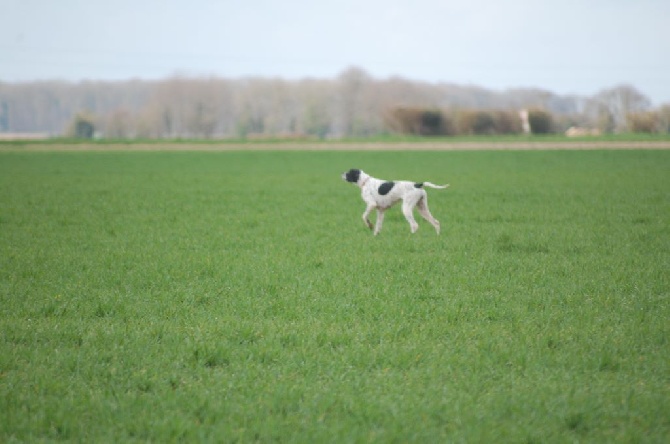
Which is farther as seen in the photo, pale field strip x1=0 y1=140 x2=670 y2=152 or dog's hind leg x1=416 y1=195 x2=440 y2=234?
pale field strip x1=0 y1=140 x2=670 y2=152

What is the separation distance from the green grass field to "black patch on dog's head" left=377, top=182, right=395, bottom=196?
840 mm

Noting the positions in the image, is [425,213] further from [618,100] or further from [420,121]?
[618,100]

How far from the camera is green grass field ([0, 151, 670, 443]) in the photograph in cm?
495

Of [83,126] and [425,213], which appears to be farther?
[83,126]

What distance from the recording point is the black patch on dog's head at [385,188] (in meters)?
13.4

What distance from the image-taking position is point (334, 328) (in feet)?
23.3

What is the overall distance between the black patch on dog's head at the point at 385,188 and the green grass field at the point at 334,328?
33.1 inches

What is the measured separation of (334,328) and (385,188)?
663 cm

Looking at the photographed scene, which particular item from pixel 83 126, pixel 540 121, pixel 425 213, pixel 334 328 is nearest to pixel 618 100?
pixel 540 121

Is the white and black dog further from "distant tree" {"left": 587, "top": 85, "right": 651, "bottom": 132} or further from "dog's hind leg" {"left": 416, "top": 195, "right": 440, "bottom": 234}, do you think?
"distant tree" {"left": 587, "top": 85, "right": 651, "bottom": 132}

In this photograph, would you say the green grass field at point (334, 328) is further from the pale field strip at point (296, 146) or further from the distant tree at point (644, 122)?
the distant tree at point (644, 122)

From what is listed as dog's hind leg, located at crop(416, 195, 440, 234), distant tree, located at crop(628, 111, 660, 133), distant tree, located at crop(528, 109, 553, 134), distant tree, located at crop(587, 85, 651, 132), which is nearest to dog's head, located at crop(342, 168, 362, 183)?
dog's hind leg, located at crop(416, 195, 440, 234)

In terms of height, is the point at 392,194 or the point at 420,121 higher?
the point at 420,121

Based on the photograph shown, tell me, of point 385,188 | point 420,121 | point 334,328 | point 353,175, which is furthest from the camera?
point 420,121
